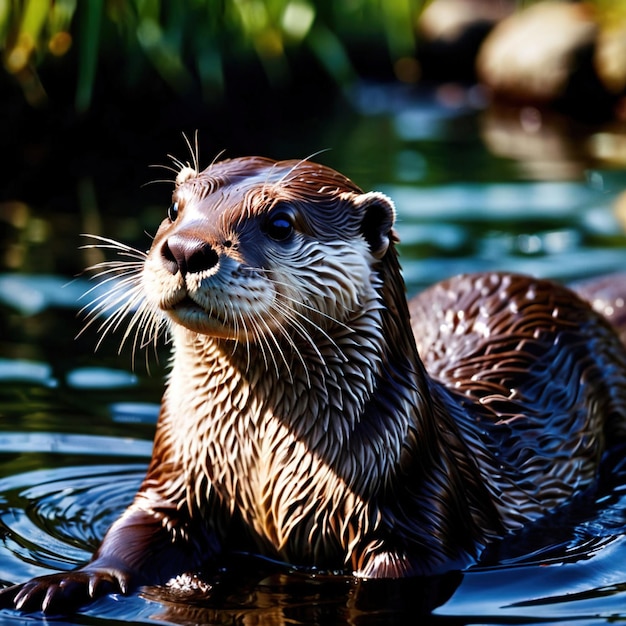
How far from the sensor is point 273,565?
3.23 m

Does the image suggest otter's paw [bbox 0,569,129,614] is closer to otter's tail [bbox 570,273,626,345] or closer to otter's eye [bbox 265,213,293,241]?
otter's eye [bbox 265,213,293,241]

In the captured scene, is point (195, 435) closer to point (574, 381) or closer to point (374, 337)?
point (374, 337)

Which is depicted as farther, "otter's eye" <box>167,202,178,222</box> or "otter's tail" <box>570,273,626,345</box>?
"otter's tail" <box>570,273,626,345</box>

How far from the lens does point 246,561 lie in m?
3.24

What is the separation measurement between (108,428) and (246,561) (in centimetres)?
113

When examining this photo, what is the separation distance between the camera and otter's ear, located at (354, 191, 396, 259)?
308 cm

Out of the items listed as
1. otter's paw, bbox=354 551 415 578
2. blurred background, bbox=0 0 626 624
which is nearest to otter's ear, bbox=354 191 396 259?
blurred background, bbox=0 0 626 624

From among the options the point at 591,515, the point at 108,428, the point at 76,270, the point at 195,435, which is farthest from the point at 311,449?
the point at 76,270

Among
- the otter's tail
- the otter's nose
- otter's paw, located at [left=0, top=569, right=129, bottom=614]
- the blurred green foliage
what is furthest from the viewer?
the blurred green foliage

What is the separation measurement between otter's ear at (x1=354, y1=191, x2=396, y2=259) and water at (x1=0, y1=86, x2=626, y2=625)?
768 mm

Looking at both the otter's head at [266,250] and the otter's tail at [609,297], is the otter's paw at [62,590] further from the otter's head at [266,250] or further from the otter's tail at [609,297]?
the otter's tail at [609,297]

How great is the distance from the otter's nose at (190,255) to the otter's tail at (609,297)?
Answer: 222 centimetres

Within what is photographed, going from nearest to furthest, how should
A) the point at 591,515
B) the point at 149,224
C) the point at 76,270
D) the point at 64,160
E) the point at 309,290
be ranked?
the point at 309,290 < the point at 591,515 < the point at 76,270 < the point at 149,224 < the point at 64,160

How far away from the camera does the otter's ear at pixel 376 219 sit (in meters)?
3.08
